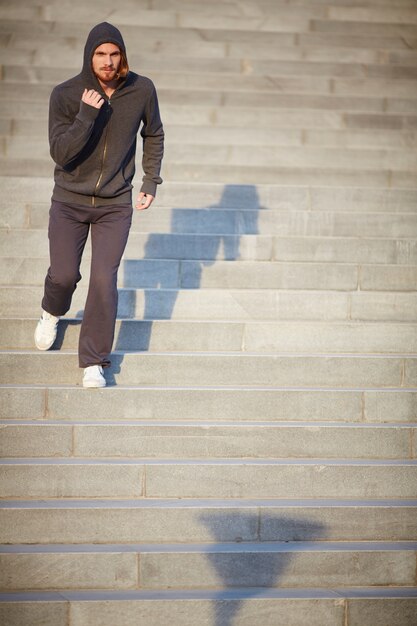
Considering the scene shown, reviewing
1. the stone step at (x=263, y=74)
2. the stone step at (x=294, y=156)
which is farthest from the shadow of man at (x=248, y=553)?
the stone step at (x=263, y=74)

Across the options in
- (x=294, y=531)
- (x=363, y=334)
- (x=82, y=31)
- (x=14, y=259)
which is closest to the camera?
(x=294, y=531)

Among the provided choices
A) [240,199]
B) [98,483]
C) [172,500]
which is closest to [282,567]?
[172,500]

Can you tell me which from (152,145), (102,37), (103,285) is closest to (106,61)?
(102,37)

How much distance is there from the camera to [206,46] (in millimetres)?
11461

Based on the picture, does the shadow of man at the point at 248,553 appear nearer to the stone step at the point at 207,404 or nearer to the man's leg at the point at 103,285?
the stone step at the point at 207,404

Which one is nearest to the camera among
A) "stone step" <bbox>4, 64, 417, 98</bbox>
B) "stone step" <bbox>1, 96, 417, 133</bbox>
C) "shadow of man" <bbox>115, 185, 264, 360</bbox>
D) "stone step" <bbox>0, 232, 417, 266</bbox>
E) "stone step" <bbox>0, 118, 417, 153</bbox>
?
"shadow of man" <bbox>115, 185, 264, 360</bbox>

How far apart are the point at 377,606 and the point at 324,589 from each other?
299 mm

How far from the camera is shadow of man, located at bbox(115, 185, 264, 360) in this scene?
6.95 metres

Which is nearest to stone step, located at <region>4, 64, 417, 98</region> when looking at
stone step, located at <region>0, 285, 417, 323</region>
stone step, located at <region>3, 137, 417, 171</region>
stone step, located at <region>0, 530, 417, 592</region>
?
stone step, located at <region>3, 137, 417, 171</region>

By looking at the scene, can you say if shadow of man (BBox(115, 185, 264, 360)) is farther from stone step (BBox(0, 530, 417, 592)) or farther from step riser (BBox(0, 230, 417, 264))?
stone step (BBox(0, 530, 417, 592))

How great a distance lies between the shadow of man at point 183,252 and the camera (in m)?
6.95

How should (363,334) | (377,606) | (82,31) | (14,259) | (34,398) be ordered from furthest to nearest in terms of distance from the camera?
(82,31) → (14,259) → (363,334) → (34,398) → (377,606)

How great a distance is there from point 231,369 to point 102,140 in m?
1.71

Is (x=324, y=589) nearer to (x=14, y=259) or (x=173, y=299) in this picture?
(x=173, y=299)
